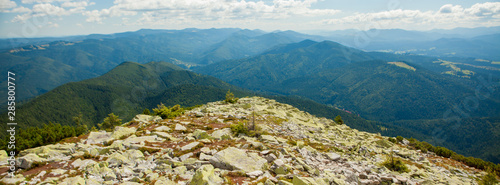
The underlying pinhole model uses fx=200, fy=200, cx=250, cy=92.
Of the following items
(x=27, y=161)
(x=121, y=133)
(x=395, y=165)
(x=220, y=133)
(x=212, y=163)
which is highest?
(x=212, y=163)

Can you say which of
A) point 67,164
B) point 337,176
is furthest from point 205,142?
point 337,176

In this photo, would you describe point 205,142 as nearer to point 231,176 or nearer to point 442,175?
point 231,176

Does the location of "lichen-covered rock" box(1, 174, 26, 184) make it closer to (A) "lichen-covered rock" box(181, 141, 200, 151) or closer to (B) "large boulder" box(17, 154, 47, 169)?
(B) "large boulder" box(17, 154, 47, 169)

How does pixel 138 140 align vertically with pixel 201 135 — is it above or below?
below

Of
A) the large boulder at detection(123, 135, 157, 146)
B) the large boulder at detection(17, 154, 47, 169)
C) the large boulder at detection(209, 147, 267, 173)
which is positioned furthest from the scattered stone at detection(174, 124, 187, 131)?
the large boulder at detection(17, 154, 47, 169)

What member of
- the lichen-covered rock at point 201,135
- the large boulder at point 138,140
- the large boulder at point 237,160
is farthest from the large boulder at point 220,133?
the large boulder at point 138,140

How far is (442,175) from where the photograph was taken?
743 inches

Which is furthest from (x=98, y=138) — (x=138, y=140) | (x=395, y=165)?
(x=395, y=165)

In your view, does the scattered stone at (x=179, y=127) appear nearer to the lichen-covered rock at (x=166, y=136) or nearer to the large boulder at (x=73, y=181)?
the lichen-covered rock at (x=166, y=136)

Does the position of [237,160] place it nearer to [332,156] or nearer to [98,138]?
[332,156]

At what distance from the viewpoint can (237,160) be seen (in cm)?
1513

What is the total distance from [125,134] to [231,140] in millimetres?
12739

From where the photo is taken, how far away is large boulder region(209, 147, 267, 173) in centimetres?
1441

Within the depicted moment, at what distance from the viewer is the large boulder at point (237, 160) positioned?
14406 millimetres
